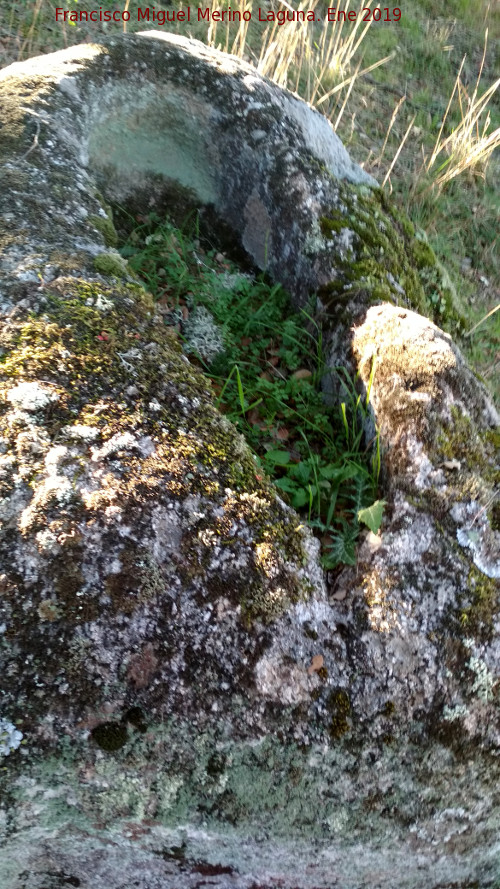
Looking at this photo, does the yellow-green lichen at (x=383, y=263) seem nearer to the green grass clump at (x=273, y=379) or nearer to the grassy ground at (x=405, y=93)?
the green grass clump at (x=273, y=379)

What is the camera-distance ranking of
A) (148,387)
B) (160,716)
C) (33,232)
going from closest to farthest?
(160,716), (148,387), (33,232)

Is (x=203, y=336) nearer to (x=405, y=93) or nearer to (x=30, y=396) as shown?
(x=30, y=396)

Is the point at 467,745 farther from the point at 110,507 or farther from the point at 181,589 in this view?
the point at 110,507

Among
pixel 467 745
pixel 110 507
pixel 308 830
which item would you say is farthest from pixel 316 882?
pixel 110 507

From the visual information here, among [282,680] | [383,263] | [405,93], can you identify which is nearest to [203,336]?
[383,263]

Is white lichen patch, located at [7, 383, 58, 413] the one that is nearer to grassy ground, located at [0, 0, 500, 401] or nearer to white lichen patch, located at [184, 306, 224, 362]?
white lichen patch, located at [184, 306, 224, 362]

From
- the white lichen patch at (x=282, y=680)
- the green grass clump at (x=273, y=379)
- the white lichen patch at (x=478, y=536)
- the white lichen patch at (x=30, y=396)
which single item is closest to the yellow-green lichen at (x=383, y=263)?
the green grass clump at (x=273, y=379)

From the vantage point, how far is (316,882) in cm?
167

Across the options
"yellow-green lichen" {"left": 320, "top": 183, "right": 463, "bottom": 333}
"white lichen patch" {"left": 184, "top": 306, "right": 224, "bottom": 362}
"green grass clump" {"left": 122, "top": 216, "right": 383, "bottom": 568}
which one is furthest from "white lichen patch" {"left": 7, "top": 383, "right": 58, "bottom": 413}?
"yellow-green lichen" {"left": 320, "top": 183, "right": 463, "bottom": 333}

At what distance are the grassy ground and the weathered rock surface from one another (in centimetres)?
234

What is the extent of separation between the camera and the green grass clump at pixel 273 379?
2166 millimetres

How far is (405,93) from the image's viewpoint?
20.7ft

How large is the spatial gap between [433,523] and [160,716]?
1.01 meters

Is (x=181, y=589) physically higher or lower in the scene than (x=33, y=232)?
lower
